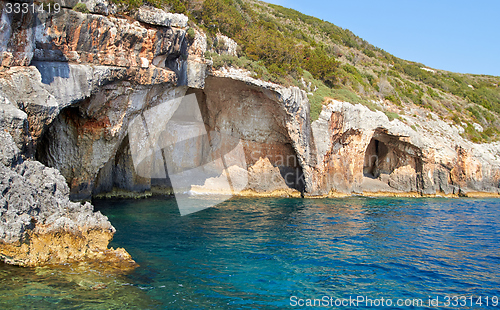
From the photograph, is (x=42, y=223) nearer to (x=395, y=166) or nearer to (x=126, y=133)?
(x=126, y=133)

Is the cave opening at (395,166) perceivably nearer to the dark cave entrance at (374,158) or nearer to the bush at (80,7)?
the dark cave entrance at (374,158)

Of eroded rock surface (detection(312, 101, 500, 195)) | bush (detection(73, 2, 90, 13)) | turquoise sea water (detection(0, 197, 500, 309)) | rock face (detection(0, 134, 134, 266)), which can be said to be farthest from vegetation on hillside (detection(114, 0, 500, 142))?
rock face (detection(0, 134, 134, 266))

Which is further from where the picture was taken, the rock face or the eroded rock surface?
the eroded rock surface

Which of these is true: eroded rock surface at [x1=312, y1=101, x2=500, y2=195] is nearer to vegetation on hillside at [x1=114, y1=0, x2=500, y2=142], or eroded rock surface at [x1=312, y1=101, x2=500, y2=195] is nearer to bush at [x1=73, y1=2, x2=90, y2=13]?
vegetation on hillside at [x1=114, y1=0, x2=500, y2=142]

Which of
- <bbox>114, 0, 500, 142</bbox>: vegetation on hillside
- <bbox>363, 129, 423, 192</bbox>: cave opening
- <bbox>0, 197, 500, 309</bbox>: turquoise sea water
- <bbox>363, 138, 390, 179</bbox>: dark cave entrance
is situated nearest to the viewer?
<bbox>0, 197, 500, 309</bbox>: turquoise sea water

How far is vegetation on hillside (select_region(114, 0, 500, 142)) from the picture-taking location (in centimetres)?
2341

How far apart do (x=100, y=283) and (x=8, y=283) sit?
1.95 meters

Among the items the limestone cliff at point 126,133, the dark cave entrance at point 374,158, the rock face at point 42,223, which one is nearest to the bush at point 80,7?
the limestone cliff at point 126,133

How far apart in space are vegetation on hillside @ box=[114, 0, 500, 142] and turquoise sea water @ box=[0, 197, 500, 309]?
10.5 m

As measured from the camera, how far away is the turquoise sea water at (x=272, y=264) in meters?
7.59

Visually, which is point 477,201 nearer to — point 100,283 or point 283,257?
point 283,257

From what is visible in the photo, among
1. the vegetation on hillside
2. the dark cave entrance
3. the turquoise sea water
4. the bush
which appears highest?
the vegetation on hillside

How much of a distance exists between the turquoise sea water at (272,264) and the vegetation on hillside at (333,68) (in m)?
10.5

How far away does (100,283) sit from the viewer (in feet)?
25.7
